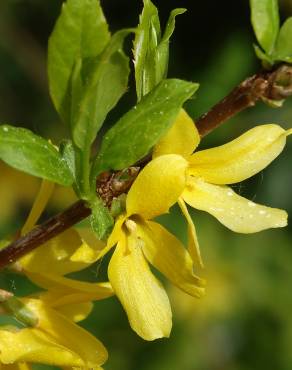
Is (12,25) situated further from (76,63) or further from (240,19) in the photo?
(76,63)

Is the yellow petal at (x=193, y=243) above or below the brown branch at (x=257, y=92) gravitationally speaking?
below

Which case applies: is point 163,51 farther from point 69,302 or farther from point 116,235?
point 69,302

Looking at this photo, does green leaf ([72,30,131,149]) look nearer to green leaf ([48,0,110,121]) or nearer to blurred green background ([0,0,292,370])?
green leaf ([48,0,110,121])

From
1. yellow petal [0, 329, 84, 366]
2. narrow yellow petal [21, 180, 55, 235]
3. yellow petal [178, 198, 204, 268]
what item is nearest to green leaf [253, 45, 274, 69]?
yellow petal [178, 198, 204, 268]

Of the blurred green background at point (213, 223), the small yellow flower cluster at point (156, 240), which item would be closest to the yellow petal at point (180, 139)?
the small yellow flower cluster at point (156, 240)

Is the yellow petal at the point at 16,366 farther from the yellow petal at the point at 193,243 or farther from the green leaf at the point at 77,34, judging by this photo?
the green leaf at the point at 77,34

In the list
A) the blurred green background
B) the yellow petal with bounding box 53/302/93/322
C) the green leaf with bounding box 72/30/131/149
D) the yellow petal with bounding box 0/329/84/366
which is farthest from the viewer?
the blurred green background
